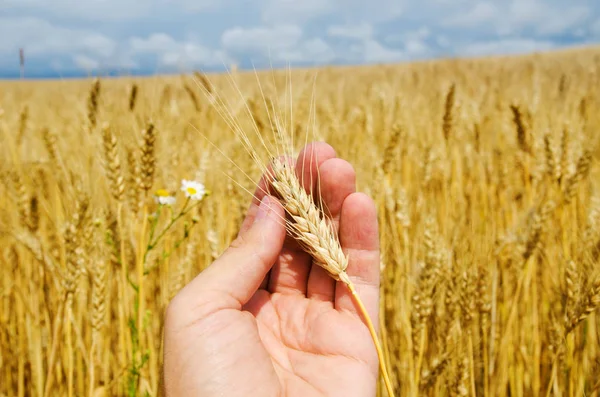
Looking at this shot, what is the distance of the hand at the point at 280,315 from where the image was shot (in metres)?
1.00

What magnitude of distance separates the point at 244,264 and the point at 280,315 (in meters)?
0.29

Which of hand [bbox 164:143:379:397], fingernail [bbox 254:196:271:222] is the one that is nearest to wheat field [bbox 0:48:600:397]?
fingernail [bbox 254:196:271:222]

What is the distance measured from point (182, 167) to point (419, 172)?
1.60 m

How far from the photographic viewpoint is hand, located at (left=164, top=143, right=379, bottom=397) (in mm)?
997

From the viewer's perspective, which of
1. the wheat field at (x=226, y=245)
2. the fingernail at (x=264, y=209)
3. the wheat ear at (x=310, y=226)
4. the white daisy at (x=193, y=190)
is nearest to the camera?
the wheat ear at (x=310, y=226)

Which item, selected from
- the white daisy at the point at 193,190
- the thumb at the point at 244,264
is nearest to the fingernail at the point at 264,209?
the thumb at the point at 244,264

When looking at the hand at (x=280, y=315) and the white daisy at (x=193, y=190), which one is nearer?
the hand at (x=280, y=315)

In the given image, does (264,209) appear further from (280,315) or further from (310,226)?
(280,315)

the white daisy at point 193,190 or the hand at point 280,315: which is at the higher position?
the white daisy at point 193,190

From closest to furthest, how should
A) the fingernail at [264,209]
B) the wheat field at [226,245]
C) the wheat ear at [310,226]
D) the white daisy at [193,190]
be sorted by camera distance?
the wheat ear at [310,226] < the fingernail at [264,209] < the wheat field at [226,245] < the white daisy at [193,190]

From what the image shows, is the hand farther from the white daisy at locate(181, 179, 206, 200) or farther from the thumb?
the white daisy at locate(181, 179, 206, 200)

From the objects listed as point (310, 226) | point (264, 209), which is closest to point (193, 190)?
point (264, 209)

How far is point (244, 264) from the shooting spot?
108 cm

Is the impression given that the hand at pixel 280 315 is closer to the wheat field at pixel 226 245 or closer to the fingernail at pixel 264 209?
the fingernail at pixel 264 209
